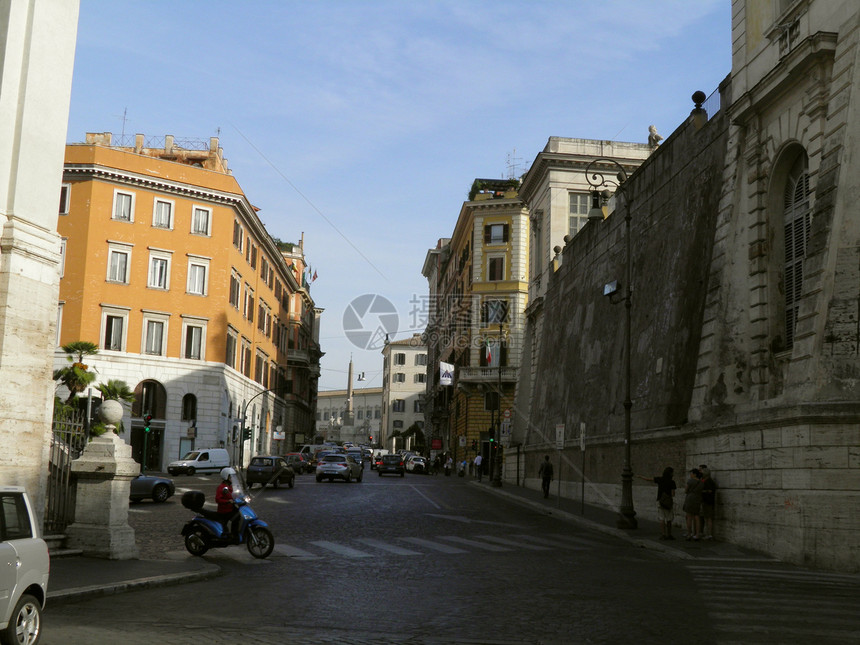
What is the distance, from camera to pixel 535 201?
5122cm

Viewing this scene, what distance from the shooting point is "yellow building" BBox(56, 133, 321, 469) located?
162ft

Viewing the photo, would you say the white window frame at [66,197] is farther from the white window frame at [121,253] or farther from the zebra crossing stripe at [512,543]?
the zebra crossing stripe at [512,543]

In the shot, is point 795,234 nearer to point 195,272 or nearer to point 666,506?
point 666,506

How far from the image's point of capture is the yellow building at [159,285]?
4941 centimetres

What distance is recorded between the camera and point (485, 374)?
6131 centimetres

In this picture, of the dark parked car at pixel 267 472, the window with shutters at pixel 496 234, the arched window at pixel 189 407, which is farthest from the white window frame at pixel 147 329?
the window with shutters at pixel 496 234

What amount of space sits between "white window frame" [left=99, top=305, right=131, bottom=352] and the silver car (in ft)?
45.1

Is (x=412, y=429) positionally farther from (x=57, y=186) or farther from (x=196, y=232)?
(x=57, y=186)

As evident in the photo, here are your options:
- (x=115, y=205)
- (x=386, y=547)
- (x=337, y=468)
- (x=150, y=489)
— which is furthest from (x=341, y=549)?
(x=115, y=205)

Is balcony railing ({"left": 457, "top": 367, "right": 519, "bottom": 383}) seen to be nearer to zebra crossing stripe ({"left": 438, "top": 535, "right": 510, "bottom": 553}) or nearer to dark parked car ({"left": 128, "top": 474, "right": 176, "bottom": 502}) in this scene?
dark parked car ({"left": 128, "top": 474, "right": 176, "bottom": 502})

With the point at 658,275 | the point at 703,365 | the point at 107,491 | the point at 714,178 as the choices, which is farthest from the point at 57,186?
the point at 658,275

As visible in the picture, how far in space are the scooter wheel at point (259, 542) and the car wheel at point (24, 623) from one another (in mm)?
7740

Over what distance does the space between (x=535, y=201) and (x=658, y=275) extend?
2499 cm

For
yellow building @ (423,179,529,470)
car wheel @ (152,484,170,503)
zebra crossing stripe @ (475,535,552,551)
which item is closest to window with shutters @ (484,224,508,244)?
yellow building @ (423,179,529,470)
